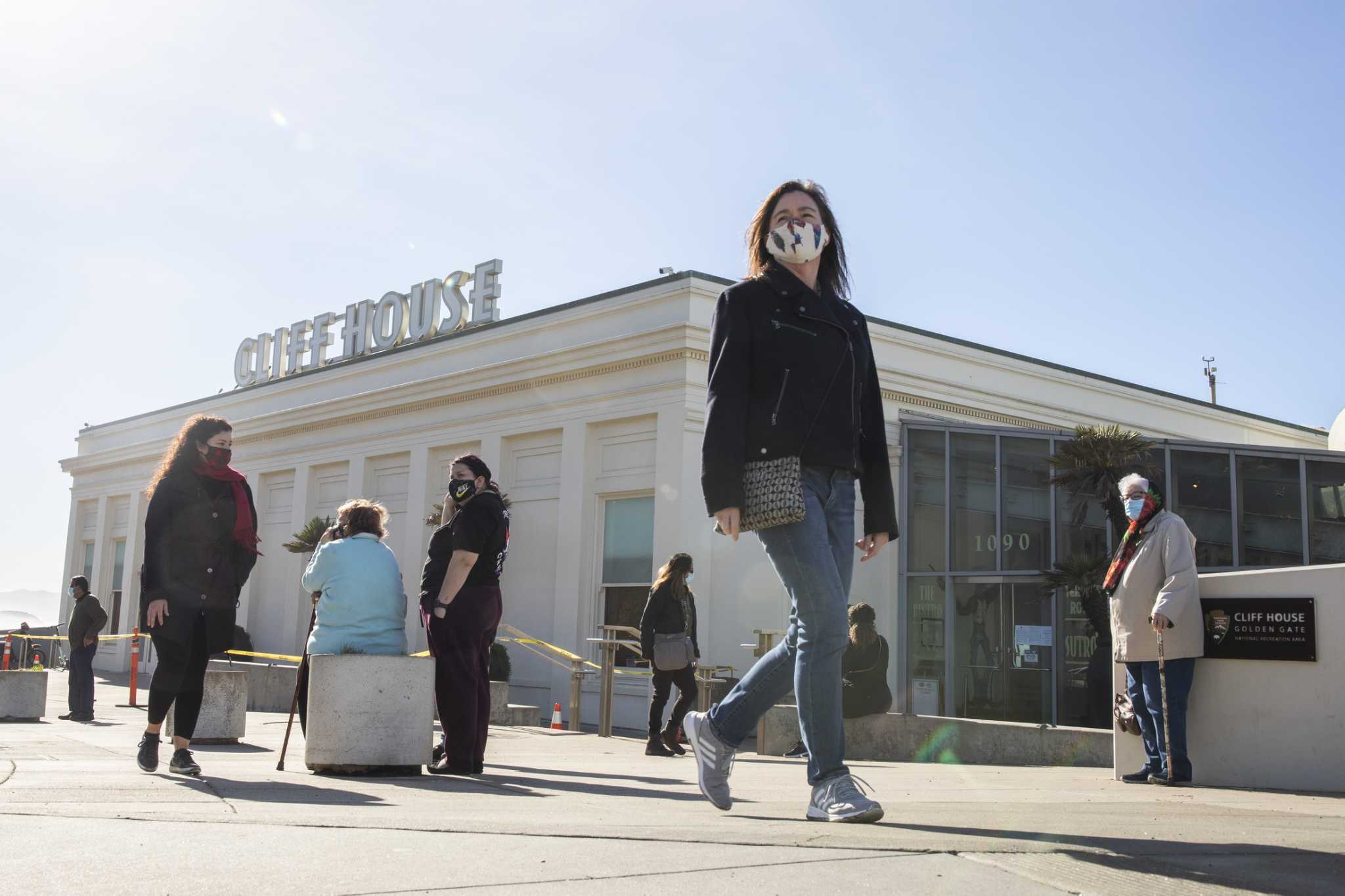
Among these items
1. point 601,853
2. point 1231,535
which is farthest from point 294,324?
point 601,853

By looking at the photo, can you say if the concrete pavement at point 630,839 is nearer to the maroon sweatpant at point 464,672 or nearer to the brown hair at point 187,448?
the maroon sweatpant at point 464,672

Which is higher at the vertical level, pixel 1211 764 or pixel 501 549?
pixel 501 549

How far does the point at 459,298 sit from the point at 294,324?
8.19 meters

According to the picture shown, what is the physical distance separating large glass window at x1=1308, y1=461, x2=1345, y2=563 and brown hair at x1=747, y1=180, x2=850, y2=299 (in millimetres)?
18935

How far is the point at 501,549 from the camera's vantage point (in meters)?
7.51

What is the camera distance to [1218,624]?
23.6 feet

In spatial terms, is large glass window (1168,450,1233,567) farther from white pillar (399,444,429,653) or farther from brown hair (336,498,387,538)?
brown hair (336,498,387,538)

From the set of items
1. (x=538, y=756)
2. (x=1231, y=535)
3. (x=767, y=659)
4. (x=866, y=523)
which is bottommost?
(x=538, y=756)

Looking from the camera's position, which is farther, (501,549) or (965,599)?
(965,599)

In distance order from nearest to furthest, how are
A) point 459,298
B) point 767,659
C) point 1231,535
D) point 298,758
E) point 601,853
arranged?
1. point 601,853
2. point 767,659
3. point 298,758
4. point 1231,535
5. point 459,298

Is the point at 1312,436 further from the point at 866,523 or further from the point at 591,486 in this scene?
the point at 866,523

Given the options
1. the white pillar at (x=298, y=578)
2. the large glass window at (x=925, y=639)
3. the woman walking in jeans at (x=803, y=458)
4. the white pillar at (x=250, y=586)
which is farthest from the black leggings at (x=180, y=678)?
the white pillar at (x=250, y=586)

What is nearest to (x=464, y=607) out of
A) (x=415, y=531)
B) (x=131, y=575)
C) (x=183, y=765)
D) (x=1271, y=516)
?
(x=183, y=765)

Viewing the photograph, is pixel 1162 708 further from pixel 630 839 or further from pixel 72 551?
pixel 72 551
